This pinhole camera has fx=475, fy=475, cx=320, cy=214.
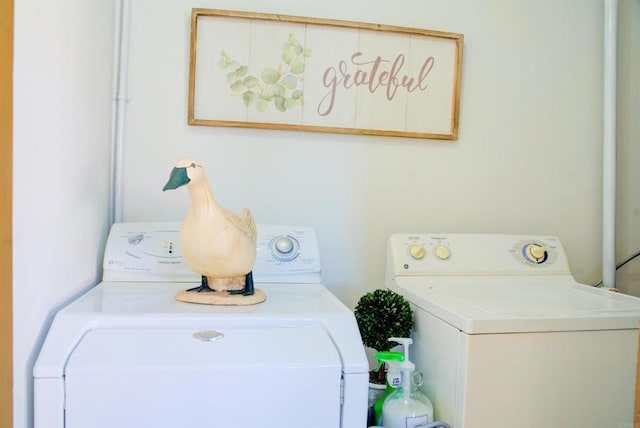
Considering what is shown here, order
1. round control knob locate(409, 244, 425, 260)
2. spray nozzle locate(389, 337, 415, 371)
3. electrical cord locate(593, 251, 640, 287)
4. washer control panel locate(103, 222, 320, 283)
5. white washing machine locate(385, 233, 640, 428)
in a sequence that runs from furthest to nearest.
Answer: electrical cord locate(593, 251, 640, 287), round control knob locate(409, 244, 425, 260), washer control panel locate(103, 222, 320, 283), spray nozzle locate(389, 337, 415, 371), white washing machine locate(385, 233, 640, 428)

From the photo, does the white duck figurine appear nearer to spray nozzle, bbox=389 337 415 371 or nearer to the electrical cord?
spray nozzle, bbox=389 337 415 371

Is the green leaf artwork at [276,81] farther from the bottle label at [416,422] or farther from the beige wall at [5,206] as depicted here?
the bottle label at [416,422]

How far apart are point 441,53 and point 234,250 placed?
1.07m

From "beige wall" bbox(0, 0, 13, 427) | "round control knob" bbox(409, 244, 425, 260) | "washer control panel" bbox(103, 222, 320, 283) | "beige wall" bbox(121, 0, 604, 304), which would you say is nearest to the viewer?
"beige wall" bbox(0, 0, 13, 427)

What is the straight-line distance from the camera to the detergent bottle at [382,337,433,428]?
1038mm

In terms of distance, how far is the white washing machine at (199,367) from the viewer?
0.79 meters

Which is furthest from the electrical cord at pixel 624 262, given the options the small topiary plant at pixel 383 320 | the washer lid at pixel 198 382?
the washer lid at pixel 198 382

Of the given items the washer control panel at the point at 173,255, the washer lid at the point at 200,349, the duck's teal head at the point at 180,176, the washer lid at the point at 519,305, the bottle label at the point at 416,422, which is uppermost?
the duck's teal head at the point at 180,176

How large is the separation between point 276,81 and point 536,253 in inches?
39.5

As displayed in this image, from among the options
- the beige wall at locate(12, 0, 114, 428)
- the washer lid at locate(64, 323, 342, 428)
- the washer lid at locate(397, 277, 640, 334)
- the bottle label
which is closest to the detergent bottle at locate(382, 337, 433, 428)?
the bottle label

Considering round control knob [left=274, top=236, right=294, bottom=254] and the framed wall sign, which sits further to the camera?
the framed wall sign

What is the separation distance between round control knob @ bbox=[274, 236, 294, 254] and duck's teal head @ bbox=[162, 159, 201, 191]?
1.39 ft

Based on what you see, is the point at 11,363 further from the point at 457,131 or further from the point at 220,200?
the point at 457,131

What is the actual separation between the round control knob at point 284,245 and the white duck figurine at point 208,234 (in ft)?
0.91
